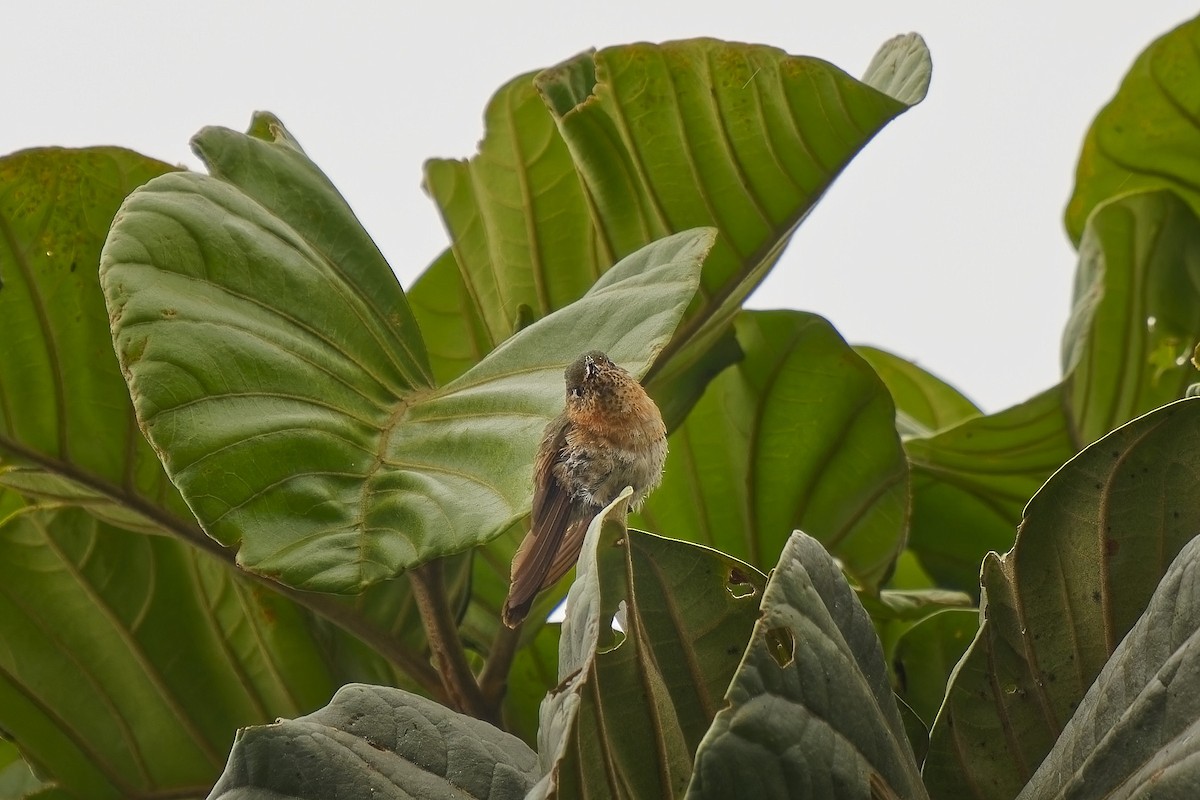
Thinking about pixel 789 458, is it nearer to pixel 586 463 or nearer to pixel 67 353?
pixel 586 463

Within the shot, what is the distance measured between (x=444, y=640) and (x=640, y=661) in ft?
1.38

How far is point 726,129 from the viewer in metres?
1.79

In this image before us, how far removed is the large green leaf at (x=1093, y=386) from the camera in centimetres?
199

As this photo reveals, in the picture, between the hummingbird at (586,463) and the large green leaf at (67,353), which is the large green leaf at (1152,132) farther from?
the large green leaf at (67,353)

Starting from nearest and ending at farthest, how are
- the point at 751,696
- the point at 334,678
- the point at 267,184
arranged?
the point at 751,696 < the point at 267,184 < the point at 334,678

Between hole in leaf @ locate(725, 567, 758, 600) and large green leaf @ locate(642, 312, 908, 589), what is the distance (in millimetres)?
679

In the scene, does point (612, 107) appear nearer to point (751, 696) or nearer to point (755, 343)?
point (755, 343)

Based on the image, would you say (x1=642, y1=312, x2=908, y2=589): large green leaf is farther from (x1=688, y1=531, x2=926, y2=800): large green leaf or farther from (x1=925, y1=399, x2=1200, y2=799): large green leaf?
(x1=688, y1=531, x2=926, y2=800): large green leaf

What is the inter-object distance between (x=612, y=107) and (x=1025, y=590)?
937mm

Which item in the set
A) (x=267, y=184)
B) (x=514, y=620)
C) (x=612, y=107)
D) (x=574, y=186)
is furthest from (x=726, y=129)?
(x=514, y=620)

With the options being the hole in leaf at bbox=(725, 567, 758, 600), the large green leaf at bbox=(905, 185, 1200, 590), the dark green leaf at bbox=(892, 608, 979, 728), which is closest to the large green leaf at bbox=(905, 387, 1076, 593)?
the large green leaf at bbox=(905, 185, 1200, 590)

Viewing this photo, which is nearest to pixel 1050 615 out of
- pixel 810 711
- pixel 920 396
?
pixel 810 711

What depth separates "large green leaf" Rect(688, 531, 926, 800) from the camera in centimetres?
84

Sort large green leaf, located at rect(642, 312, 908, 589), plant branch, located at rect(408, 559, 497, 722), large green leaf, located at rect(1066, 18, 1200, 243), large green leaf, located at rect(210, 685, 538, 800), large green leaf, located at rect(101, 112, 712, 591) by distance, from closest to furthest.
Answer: large green leaf, located at rect(210, 685, 538, 800) < large green leaf, located at rect(101, 112, 712, 591) < plant branch, located at rect(408, 559, 497, 722) < large green leaf, located at rect(642, 312, 908, 589) < large green leaf, located at rect(1066, 18, 1200, 243)
